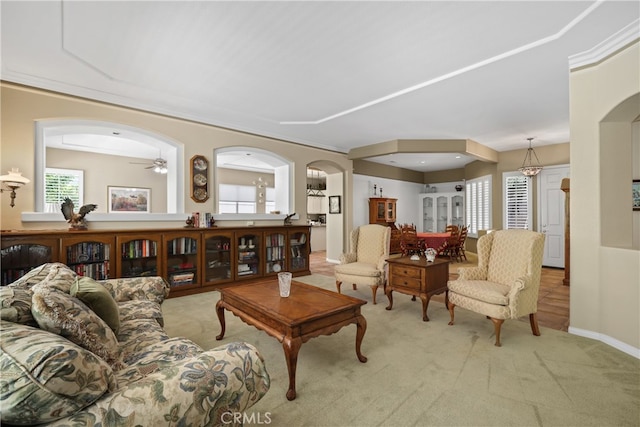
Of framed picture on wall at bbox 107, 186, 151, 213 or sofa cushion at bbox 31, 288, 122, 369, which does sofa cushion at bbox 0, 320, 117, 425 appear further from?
framed picture on wall at bbox 107, 186, 151, 213

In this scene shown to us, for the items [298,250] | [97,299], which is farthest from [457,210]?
[97,299]

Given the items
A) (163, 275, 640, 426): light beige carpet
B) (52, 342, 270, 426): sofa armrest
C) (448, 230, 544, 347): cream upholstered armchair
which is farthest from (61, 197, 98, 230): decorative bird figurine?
(448, 230, 544, 347): cream upholstered armchair

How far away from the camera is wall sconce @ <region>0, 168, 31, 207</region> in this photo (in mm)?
3201

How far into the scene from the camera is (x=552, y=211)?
677 cm

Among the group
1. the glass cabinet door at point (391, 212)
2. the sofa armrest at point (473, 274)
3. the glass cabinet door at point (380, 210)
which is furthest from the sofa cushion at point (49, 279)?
the glass cabinet door at point (391, 212)

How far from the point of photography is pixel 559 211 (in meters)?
6.70

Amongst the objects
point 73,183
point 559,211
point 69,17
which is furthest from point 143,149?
point 559,211

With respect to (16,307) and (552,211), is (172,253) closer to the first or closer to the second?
(16,307)

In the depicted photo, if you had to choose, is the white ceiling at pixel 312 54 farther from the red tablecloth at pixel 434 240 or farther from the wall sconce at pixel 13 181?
the red tablecloth at pixel 434 240

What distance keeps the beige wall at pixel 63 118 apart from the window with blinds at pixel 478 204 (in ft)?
18.9

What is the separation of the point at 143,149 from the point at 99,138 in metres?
0.92

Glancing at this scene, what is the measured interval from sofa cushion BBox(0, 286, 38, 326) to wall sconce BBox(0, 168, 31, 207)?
8.82 feet

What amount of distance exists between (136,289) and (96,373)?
1844 mm

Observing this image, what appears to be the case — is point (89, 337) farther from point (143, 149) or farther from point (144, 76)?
point (143, 149)
